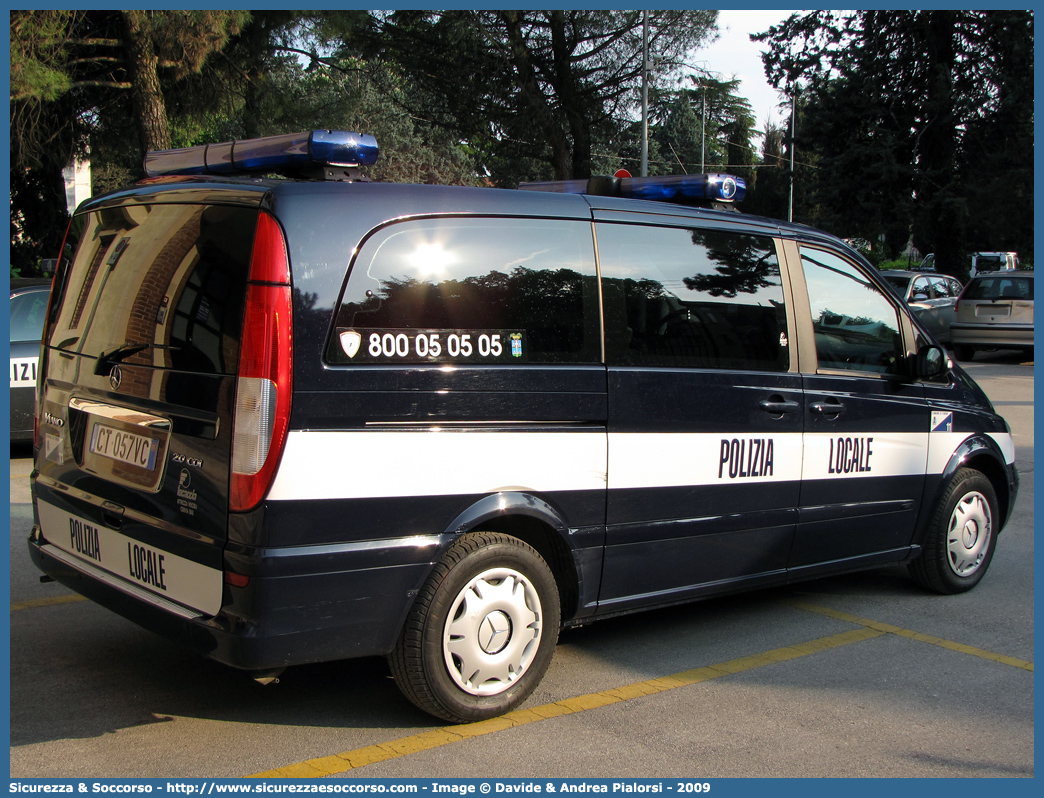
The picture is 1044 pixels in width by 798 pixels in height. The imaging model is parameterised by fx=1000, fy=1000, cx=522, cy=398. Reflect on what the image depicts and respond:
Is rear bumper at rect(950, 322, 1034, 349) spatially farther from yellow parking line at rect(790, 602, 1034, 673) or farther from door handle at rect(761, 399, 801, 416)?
door handle at rect(761, 399, 801, 416)

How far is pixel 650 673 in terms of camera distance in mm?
4078

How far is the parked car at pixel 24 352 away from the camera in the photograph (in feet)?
27.4

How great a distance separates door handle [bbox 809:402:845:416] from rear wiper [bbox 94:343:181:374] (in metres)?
2.82

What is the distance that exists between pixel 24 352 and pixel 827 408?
681cm

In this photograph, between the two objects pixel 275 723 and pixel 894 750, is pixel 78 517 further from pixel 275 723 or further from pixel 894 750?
pixel 894 750

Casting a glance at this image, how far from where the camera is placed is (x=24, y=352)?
27.7 feet

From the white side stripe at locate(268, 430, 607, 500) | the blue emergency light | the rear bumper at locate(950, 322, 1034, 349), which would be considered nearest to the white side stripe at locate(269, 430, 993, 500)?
the white side stripe at locate(268, 430, 607, 500)

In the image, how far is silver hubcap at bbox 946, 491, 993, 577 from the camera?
5.29 m

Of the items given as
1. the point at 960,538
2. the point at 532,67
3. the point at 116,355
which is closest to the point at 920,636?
the point at 960,538

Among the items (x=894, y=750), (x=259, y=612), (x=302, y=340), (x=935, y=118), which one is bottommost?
(x=894, y=750)

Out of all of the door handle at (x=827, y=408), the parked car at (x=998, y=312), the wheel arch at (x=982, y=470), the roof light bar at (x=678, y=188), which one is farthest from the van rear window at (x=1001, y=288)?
the roof light bar at (x=678, y=188)
